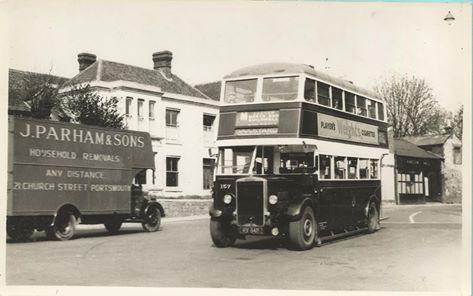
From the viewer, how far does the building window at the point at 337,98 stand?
47.8ft

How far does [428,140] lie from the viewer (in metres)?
43.8

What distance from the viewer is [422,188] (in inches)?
1656

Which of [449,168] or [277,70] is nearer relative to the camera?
[277,70]

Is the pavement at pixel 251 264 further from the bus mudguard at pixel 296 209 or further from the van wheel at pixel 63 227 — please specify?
the bus mudguard at pixel 296 209

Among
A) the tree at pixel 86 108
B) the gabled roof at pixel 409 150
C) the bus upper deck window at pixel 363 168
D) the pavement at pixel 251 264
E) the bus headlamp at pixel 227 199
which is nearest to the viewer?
the pavement at pixel 251 264

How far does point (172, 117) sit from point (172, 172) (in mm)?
2792

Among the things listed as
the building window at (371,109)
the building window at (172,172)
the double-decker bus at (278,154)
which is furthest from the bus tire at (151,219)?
the building window at (172,172)

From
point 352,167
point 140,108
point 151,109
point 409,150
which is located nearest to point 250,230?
point 352,167

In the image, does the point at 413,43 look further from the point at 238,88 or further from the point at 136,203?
the point at 136,203

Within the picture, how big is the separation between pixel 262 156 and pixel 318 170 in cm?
147

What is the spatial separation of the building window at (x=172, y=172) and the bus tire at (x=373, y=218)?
13204 millimetres

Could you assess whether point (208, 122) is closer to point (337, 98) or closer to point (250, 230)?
point (337, 98)

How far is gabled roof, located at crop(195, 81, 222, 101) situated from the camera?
3347cm

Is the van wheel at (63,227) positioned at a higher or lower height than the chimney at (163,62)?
lower
